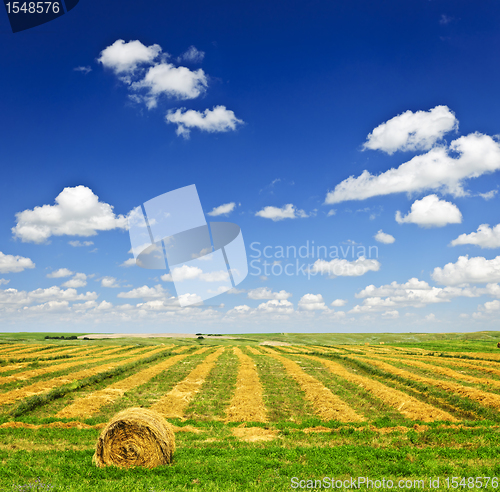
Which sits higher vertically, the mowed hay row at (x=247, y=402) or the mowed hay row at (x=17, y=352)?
the mowed hay row at (x=247, y=402)

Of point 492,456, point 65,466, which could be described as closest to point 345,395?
point 492,456

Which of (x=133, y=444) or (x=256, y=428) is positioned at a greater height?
(x=133, y=444)

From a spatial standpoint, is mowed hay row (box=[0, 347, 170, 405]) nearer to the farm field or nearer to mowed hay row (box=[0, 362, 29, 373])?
the farm field

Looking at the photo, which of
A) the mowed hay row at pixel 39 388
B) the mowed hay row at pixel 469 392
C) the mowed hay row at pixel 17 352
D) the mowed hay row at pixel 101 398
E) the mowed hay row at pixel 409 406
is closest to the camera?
the mowed hay row at pixel 409 406

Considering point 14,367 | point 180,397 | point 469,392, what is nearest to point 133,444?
point 180,397

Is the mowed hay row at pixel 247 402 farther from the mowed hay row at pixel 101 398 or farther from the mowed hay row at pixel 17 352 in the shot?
the mowed hay row at pixel 17 352

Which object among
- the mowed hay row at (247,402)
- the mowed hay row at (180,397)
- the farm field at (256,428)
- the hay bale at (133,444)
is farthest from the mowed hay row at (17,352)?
the hay bale at (133,444)

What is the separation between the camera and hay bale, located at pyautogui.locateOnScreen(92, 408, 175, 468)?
41.7 ft

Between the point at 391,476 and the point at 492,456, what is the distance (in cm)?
482

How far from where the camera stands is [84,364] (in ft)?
138

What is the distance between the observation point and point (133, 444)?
12.8 meters

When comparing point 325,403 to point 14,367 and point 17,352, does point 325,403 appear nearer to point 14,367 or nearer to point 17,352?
point 14,367

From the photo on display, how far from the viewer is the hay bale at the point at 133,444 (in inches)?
500

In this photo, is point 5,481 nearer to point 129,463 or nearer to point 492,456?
point 129,463
